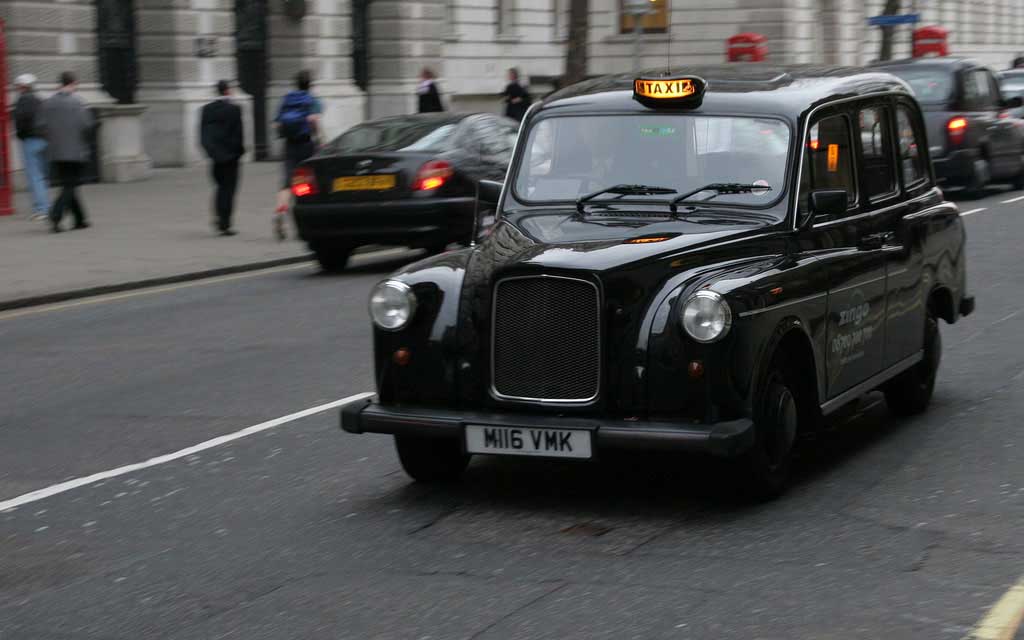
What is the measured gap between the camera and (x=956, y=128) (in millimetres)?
23219

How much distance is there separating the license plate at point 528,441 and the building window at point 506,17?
39308mm

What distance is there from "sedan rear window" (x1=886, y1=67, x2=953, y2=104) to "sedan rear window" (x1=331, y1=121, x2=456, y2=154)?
8.69m

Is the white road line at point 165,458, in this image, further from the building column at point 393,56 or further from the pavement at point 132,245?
the building column at point 393,56

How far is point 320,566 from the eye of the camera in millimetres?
6039

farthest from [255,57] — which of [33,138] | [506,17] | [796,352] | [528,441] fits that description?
[528,441]

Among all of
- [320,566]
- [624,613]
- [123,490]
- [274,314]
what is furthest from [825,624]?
[274,314]

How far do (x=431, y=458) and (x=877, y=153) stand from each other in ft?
8.96

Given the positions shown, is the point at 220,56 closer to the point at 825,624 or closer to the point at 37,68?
the point at 37,68

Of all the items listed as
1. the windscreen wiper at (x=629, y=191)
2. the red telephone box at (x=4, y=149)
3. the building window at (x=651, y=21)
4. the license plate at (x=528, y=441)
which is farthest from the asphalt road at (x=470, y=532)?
the building window at (x=651, y=21)

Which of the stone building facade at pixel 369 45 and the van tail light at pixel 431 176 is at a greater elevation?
the stone building facade at pixel 369 45

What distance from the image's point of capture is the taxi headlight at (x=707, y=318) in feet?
20.9

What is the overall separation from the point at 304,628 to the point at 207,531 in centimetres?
145

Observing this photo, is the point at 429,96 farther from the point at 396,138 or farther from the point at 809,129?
the point at 809,129

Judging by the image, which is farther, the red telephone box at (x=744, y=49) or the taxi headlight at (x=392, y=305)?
the red telephone box at (x=744, y=49)
